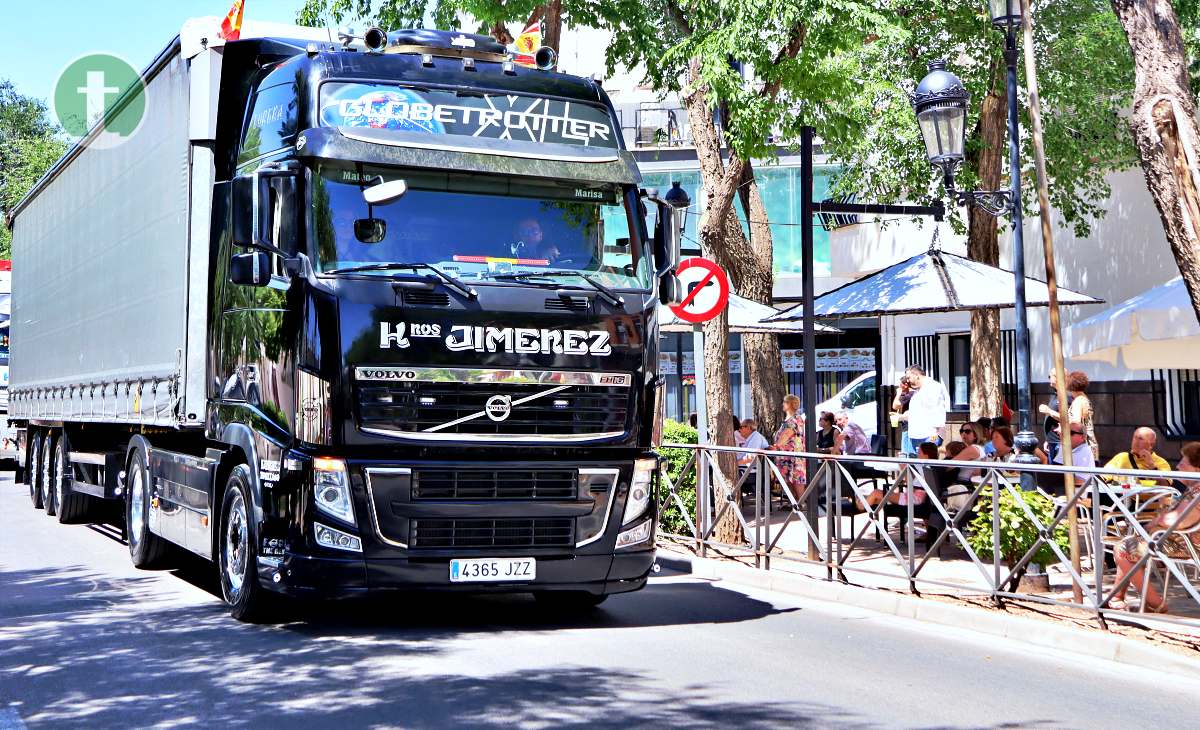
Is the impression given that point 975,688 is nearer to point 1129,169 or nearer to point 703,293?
point 703,293

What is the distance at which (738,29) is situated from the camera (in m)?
13.6

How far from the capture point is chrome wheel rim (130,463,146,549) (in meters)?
12.2

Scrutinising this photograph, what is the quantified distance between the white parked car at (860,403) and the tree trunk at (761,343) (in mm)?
8746

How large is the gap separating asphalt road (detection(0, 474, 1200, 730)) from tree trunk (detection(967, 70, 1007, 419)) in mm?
11072

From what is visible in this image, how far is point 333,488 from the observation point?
8.68 m

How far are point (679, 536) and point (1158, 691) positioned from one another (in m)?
6.51

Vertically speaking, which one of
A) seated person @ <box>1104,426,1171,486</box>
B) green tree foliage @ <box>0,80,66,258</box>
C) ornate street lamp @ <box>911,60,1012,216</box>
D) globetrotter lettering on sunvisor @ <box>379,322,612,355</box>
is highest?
green tree foliage @ <box>0,80,66,258</box>

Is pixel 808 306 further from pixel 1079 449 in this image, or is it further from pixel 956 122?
pixel 1079 449

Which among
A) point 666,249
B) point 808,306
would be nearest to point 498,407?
point 666,249

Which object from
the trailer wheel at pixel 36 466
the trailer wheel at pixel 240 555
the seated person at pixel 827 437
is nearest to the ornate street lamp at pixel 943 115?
the seated person at pixel 827 437

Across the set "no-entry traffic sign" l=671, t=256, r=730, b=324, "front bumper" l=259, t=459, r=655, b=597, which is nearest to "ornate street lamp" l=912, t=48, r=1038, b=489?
"no-entry traffic sign" l=671, t=256, r=730, b=324

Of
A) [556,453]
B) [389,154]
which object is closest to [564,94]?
[389,154]

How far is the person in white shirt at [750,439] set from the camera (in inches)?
504

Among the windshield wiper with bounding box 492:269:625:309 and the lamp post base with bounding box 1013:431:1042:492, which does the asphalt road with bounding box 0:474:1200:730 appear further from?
the windshield wiper with bounding box 492:269:625:309
